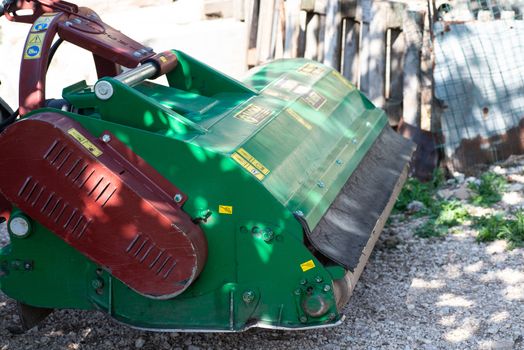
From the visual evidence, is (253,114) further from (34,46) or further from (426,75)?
(426,75)

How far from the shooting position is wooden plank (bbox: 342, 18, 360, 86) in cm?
802

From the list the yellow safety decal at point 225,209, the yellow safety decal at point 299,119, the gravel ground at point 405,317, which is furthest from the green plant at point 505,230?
the yellow safety decal at point 225,209

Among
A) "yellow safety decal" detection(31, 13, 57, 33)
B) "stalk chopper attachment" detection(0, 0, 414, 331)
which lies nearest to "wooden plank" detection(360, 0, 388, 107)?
"stalk chopper attachment" detection(0, 0, 414, 331)

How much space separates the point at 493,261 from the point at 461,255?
247mm

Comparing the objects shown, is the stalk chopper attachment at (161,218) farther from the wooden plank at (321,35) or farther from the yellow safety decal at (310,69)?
the wooden plank at (321,35)

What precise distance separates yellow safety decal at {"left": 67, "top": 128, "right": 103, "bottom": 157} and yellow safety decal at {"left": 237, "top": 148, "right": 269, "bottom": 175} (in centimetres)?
71

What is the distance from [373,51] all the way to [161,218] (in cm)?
400

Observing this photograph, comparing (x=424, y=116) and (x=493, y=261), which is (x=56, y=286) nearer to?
(x=493, y=261)

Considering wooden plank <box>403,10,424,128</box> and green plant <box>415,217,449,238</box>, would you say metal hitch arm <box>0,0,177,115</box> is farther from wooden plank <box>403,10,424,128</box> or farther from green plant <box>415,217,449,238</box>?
wooden plank <box>403,10,424,128</box>

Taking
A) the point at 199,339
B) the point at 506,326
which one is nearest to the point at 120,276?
the point at 199,339

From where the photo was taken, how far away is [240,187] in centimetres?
441

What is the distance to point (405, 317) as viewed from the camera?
5289 millimetres

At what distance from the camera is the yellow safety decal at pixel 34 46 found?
4957 mm

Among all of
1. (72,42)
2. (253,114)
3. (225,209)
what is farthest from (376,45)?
(225,209)
